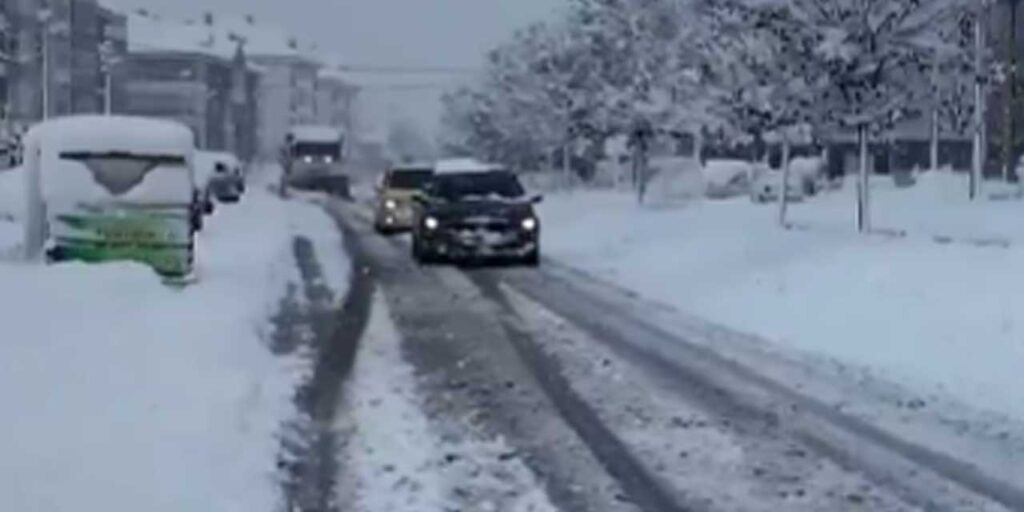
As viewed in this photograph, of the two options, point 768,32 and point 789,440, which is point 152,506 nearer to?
point 789,440

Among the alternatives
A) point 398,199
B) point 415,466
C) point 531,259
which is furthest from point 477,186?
point 415,466

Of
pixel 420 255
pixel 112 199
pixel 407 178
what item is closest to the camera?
pixel 112 199

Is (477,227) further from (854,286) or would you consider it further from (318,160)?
(318,160)

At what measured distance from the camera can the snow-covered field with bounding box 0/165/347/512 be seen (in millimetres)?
9617

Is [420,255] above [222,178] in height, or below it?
below

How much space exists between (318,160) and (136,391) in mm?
76735

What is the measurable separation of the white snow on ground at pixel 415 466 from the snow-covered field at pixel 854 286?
427 cm

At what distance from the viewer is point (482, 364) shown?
1691cm

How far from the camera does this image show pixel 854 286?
76.3 ft

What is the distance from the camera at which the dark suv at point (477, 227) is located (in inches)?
1297

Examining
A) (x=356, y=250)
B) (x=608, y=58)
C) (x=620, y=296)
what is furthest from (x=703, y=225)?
(x=608, y=58)

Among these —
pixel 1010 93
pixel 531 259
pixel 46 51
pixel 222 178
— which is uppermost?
pixel 46 51

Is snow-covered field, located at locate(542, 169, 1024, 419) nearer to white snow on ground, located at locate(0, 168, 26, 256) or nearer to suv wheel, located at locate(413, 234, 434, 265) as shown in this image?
suv wheel, located at locate(413, 234, 434, 265)

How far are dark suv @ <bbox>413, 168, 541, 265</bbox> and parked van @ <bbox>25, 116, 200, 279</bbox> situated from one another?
872 centimetres
